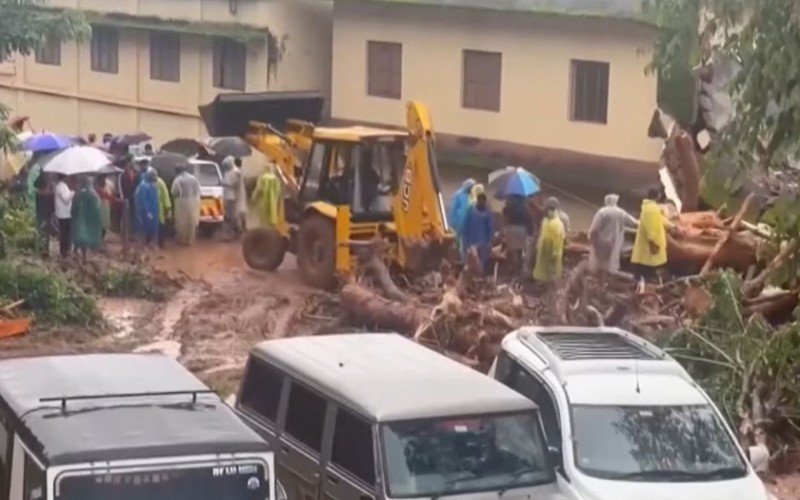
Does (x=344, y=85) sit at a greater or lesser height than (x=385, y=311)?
greater

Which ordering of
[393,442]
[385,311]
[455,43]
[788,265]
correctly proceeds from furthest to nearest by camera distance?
1. [455,43]
2. [385,311]
3. [788,265]
4. [393,442]

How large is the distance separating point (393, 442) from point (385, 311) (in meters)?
9.54

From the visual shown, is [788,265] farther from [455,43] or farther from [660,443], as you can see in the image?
[455,43]

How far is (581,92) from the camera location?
99.1 feet

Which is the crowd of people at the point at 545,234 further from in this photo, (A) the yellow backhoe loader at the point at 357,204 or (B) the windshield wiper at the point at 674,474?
(B) the windshield wiper at the point at 674,474

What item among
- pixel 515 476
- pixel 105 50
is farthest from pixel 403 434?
pixel 105 50

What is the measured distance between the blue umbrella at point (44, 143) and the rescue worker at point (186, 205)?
376 centimetres

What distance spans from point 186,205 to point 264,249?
2101 millimetres

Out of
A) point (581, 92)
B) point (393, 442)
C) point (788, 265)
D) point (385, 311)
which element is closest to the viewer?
point (393, 442)

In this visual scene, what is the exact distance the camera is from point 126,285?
22828 mm

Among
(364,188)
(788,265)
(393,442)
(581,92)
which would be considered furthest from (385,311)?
(581,92)

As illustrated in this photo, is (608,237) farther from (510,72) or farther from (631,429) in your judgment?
(510,72)

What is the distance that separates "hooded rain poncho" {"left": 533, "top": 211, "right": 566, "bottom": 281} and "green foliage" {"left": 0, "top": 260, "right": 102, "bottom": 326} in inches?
225

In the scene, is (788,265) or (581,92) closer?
(788,265)
